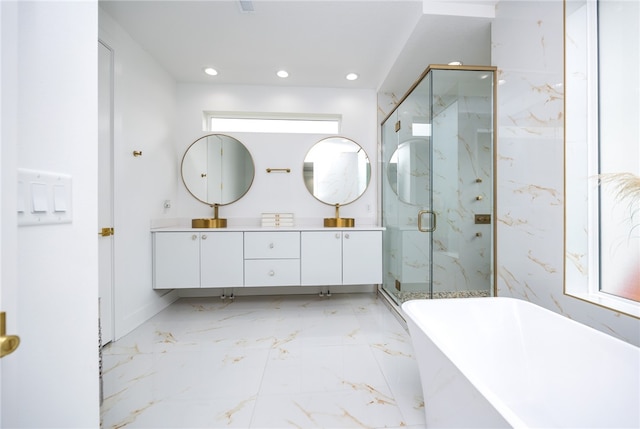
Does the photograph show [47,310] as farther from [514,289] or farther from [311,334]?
[514,289]

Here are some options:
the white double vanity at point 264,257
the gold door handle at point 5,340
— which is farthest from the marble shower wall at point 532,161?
the gold door handle at point 5,340

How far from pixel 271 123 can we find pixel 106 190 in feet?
5.81

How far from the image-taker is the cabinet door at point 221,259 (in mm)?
2525

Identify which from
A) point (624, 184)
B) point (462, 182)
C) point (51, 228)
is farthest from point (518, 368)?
point (51, 228)

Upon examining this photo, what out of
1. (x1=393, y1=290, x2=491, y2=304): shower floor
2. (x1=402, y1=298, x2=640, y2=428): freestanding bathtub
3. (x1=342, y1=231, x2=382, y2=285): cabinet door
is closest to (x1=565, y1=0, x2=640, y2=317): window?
(x1=402, y1=298, x2=640, y2=428): freestanding bathtub

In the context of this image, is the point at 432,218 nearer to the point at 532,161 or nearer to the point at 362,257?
the point at 532,161

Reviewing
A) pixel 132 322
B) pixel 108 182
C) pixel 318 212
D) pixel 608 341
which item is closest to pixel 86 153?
pixel 108 182

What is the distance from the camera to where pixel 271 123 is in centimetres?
311

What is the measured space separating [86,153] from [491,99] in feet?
7.29

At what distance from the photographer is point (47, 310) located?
57 cm

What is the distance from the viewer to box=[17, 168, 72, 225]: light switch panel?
528 mm

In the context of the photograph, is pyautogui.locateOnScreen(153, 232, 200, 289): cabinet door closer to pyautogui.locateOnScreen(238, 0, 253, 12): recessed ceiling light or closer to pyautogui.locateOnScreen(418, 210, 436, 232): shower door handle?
pyautogui.locateOnScreen(238, 0, 253, 12): recessed ceiling light

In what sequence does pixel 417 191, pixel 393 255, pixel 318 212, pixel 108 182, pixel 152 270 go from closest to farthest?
1. pixel 108 182
2. pixel 417 191
3. pixel 152 270
4. pixel 393 255
5. pixel 318 212

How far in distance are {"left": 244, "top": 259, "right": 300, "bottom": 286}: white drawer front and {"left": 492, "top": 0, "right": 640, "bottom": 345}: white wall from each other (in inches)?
65.9
